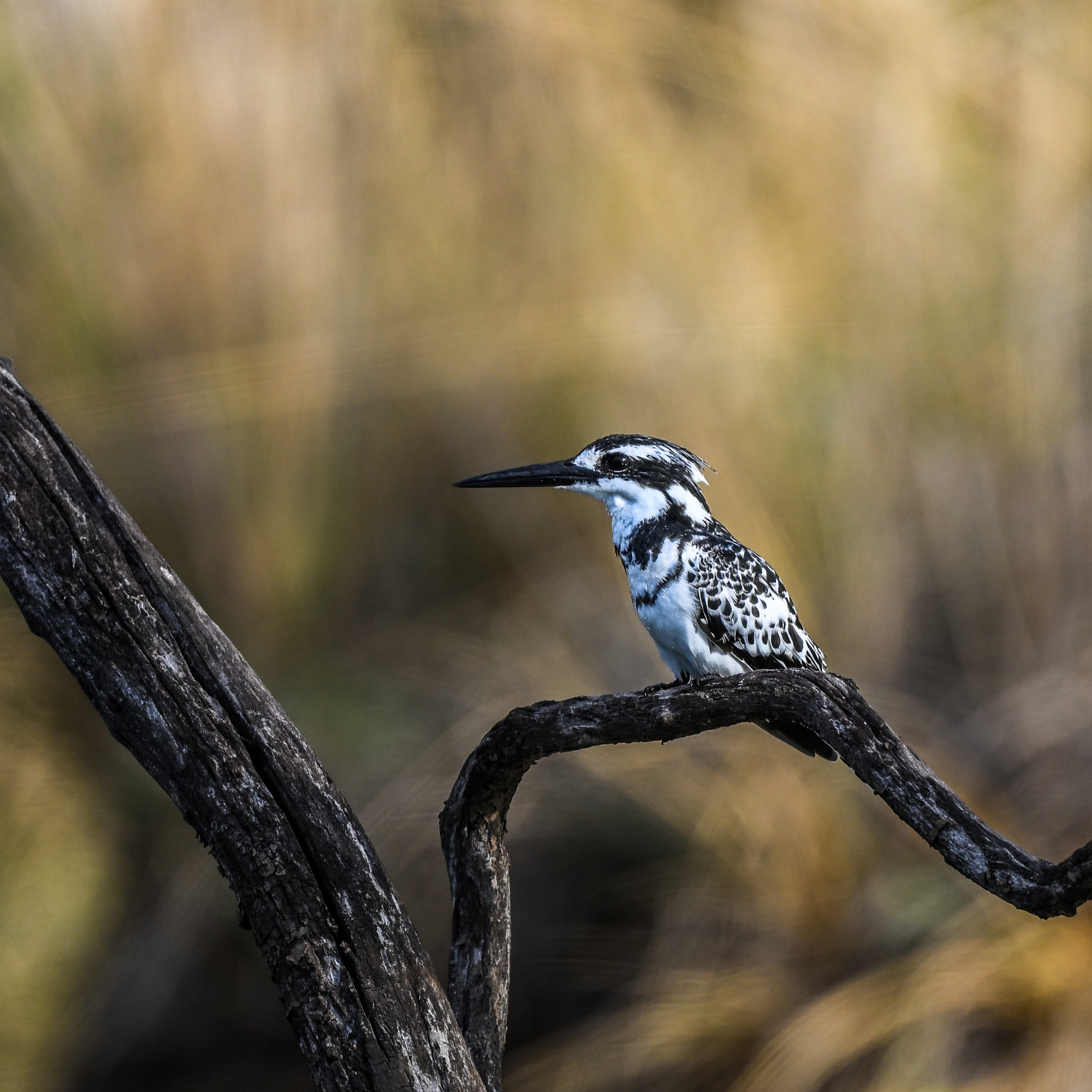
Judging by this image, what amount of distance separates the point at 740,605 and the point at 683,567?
0.12m

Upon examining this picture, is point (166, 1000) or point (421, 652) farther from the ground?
point (421, 652)

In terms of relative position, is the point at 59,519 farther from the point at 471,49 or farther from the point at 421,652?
the point at 471,49

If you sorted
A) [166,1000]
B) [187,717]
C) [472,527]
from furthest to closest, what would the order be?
1. [472,527]
2. [166,1000]
3. [187,717]

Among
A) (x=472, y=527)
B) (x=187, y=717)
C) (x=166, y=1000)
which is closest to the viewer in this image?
(x=187, y=717)

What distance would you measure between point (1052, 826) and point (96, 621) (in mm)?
2526

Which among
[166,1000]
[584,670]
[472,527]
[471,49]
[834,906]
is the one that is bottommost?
[166,1000]

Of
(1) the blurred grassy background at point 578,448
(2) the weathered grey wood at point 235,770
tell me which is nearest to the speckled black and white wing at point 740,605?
(2) the weathered grey wood at point 235,770

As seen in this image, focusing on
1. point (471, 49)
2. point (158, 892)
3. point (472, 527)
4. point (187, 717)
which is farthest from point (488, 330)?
point (187, 717)

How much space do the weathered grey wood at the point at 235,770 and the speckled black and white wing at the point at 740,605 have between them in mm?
710

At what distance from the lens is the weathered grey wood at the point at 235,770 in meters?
1.33

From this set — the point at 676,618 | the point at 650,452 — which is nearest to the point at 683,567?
the point at 676,618

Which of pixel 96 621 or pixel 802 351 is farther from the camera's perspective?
pixel 802 351

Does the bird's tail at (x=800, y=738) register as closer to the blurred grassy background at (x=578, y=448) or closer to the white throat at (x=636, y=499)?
the white throat at (x=636, y=499)

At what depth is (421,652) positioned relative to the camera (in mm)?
3029
